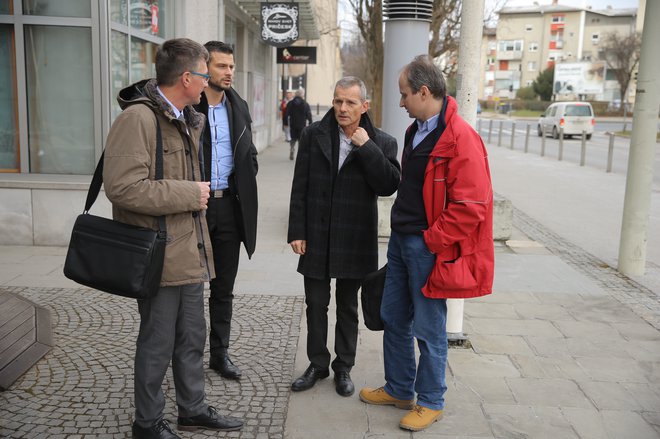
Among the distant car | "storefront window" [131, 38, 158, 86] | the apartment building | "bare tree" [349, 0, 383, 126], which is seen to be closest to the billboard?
the apartment building

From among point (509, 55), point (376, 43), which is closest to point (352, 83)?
point (376, 43)

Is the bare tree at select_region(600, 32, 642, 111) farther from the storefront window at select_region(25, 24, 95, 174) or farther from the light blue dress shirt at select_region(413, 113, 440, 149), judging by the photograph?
the light blue dress shirt at select_region(413, 113, 440, 149)

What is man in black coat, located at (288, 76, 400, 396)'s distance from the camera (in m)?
3.90

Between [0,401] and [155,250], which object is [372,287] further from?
Result: [0,401]

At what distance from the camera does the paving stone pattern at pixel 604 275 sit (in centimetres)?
604

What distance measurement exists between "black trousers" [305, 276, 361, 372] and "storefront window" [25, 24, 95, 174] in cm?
468

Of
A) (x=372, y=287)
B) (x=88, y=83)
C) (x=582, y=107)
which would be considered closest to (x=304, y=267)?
(x=372, y=287)

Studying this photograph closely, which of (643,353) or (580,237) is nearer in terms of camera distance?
(643,353)

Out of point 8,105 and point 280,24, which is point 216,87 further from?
point 280,24

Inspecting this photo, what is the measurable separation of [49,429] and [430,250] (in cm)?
213

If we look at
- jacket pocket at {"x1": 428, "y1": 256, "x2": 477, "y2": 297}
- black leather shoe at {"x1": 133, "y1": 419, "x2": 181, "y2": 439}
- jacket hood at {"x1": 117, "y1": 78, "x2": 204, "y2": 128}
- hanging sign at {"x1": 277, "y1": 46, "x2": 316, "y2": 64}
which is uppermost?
hanging sign at {"x1": 277, "y1": 46, "x2": 316, "y2": 64}

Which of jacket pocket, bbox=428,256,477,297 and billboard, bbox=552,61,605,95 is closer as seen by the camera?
jacket pocket, bbox=428,256,477,297

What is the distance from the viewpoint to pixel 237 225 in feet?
13.4

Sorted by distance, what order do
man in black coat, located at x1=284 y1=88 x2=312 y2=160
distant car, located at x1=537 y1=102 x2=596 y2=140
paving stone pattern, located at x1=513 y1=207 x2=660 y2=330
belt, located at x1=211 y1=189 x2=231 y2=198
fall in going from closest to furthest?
1. belt, located at x1=211 y1=189 x2=231 y2=198
2. paving stone pattern, located at x1=513 y1=207 x2=660 y2=330
3. man in black coat, located at x1=284 y1=88 x2=312 y2=160
4. distant car, located at x1=537 y1=102 x2=596 y2=140
